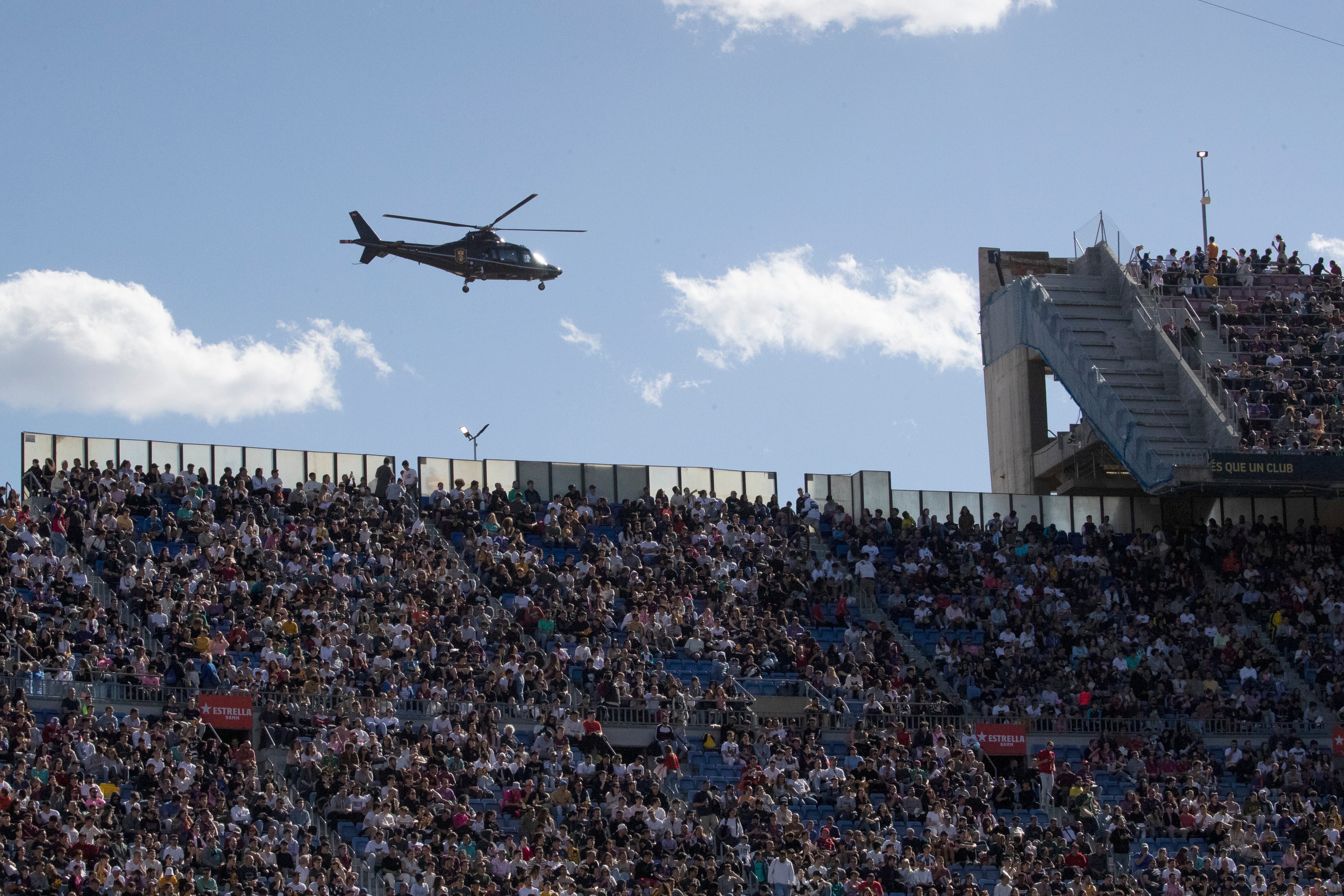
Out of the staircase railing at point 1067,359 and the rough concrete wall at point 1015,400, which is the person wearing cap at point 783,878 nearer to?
the staircase railing at point 1067,359

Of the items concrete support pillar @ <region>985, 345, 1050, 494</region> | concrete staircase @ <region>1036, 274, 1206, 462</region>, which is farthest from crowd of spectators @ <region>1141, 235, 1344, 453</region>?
concrete support pillar @ <region>985, 345, 1050, 494</region>

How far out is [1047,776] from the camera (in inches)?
1382

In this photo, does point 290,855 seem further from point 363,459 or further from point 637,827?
point 363,459

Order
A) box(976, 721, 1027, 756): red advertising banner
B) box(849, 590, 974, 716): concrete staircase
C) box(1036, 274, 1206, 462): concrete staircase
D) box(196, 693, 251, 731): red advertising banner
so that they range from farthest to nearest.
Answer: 1. box(1036, 274, 1206, 462): concrete staircase
2. box(849, 590, 974, 716): concrete staircase
3. box(976, 721, 1027, 756): red advertising banner
4. box(196, 693, 251, 731): red advertising banner

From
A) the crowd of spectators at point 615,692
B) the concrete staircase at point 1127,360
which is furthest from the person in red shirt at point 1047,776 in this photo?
the concrete staircase at point 1127,360

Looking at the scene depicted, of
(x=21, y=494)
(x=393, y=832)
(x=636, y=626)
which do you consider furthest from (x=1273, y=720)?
(x=21, y=494)

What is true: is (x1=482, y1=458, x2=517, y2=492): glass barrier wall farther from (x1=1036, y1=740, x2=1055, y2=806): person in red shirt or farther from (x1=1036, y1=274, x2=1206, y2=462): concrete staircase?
(x1=1036, y1=740, x2=1055, y2=806): person in red shirt

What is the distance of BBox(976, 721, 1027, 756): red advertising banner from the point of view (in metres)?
36.8

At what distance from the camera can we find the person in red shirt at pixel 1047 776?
1369 inches

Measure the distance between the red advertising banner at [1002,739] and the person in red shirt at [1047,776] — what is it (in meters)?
1.29

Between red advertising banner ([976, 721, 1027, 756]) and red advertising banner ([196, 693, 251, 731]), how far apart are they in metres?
13.0

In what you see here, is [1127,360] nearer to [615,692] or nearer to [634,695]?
[634,695]

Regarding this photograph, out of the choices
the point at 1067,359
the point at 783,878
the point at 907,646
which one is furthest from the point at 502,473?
the point at 783,878

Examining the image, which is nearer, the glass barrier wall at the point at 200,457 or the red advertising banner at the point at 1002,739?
the red advertising banner at the point at 1002,739
